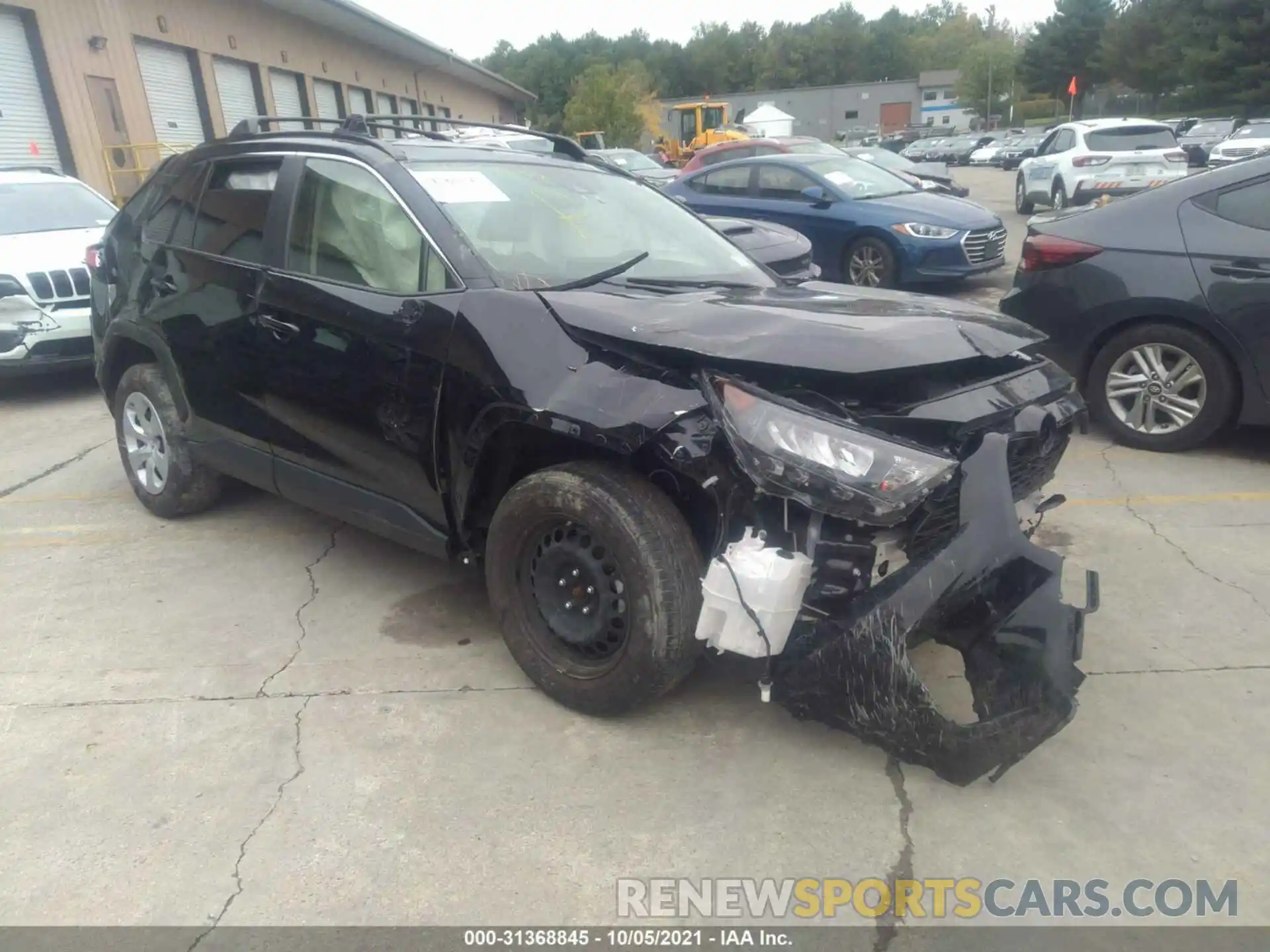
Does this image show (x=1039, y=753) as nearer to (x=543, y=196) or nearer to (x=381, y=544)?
(x=543, y=196)

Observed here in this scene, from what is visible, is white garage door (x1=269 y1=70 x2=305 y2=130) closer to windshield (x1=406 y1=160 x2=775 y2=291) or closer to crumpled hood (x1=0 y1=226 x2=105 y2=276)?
crumpled hood (x1=0 y1=226 x2=105 y2=276)

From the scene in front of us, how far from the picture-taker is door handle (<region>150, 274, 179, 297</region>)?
432 centimetres

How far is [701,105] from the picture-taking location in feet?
135

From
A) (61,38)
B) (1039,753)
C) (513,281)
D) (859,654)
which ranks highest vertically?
(61,38)

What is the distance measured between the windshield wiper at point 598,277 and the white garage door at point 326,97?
22222 millimetres

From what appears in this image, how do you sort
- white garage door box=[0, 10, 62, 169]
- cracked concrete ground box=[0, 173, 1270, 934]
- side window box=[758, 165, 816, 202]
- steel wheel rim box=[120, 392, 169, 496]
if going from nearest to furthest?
cracked concrete ground box=[0, 173, 1270, 934] → steel wheel rim box=[120, 392, 169, 496] → side window box=[758, 165, 816, 202] → white garage door box=[0, 10, 62, 169]

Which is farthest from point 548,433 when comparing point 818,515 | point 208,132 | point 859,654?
point 208,132

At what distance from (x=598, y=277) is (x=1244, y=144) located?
2321cm

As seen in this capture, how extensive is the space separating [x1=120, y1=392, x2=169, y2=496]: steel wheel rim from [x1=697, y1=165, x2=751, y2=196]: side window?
7.73m

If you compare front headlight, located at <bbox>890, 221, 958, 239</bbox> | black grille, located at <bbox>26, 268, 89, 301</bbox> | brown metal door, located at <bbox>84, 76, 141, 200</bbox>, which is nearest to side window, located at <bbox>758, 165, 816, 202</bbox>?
front headlight, located at <bbox>890, 221, 958, 239</bbox>

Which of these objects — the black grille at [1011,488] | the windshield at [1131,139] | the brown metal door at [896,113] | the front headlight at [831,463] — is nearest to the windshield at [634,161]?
the windshield at [1131,139]

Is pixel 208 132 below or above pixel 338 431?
above

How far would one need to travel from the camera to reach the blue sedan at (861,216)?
9.54 metres

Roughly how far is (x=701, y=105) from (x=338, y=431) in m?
40.9
